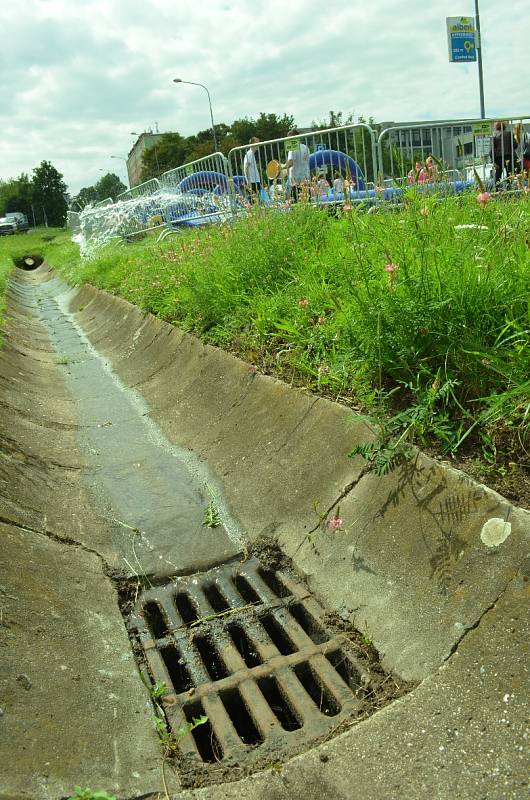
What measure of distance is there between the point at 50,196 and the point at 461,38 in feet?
245

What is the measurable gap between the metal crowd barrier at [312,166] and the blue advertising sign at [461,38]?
37.9ft

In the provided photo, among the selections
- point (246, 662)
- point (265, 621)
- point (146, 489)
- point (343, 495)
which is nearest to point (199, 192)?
point (146, 489)

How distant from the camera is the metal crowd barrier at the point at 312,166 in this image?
7.04 m

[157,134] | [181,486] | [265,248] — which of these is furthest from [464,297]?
[157,134]

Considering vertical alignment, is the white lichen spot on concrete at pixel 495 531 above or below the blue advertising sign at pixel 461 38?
below

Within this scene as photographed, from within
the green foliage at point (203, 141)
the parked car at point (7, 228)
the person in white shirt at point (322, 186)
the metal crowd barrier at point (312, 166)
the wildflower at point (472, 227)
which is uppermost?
the green foliage at point (203, 141)

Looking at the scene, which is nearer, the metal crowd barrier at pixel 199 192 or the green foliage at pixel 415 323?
the green foliage at pixel 415 323

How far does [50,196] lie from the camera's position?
279ft

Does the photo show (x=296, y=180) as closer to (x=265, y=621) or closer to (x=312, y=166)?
(x=312, y=166)

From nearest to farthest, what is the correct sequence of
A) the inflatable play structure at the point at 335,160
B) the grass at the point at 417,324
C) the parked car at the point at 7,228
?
the grass at the point at 417,324 < the inflatable play structure at the point at 335,160 < the parked car at the point at 7,228

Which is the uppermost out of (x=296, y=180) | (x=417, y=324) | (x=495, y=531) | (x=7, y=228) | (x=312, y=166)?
(x=7, y=228)

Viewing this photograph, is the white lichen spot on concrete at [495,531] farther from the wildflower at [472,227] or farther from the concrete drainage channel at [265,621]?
the wildflower at [472,227]

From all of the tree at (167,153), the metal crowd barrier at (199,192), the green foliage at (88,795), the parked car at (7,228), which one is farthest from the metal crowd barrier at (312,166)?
the tree at (167,153)

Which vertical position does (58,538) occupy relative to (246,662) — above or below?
above
